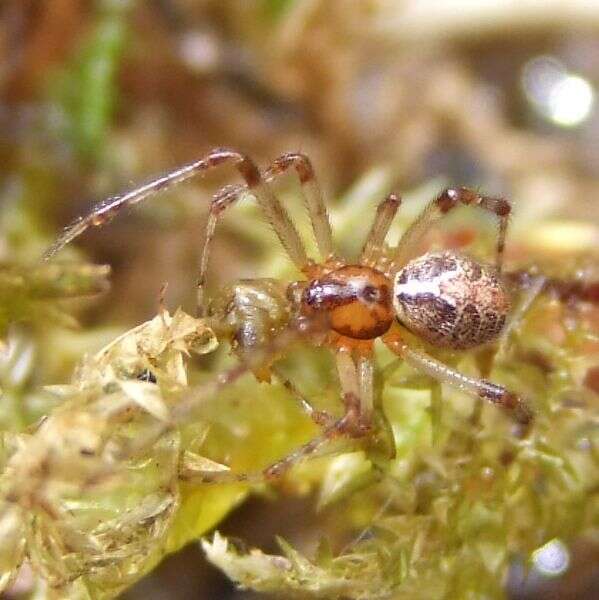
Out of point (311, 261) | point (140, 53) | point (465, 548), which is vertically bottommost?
point (465, 548)

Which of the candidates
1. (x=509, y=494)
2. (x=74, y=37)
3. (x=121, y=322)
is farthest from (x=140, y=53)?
(x=509, y=494)

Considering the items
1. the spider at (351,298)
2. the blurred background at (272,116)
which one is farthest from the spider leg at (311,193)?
the blurred background at (272,116)

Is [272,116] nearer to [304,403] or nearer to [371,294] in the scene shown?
[371,294]

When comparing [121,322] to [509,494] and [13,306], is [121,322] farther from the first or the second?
[509,494]

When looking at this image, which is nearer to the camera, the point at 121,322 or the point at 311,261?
the point at 311,261

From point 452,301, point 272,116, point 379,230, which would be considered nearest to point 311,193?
point 379,230

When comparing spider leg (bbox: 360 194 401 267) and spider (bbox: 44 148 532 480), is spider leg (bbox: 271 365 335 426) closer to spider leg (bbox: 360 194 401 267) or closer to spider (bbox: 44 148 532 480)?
spider (bbox: 44 148 532 480)
